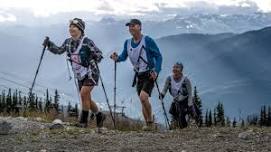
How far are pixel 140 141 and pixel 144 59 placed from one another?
393 centimetres

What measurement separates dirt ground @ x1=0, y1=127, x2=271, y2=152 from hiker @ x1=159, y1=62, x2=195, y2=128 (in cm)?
339

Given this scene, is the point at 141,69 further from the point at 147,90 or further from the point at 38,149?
the point at 38,149

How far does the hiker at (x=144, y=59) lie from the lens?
15.9 metres

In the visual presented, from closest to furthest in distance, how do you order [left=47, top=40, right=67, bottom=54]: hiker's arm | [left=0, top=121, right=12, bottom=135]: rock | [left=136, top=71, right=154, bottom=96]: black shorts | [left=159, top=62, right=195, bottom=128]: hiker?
[left=0, top=121, right=12, bottom=135]: rock
[left=47, top=40, right=67, bottom=54]: hiker's arm
[left=136, top=71, right=154, bottom=96]: black shorts
[left=159, top=62, right=195, bottom=128]: hiker

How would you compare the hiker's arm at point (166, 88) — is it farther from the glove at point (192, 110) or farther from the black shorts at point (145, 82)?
the black shorts at point (145, 82)

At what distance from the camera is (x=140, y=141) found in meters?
12.4

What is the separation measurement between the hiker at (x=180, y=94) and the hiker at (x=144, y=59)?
1561 mm

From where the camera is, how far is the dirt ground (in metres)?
11.4

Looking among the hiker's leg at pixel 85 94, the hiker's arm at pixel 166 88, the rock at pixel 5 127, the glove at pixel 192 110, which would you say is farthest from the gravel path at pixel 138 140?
the hiker's arm at pixel 166 88

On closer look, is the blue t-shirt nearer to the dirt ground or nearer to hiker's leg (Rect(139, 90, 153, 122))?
hiker's leg (Rect(139, 90, 153, 122))

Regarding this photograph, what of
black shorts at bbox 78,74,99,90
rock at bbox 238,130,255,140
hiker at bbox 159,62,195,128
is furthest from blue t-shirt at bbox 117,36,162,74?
rock at bbox 238,130,255,140

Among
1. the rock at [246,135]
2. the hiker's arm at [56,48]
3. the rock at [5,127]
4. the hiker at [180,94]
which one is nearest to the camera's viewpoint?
the rock at [246,135]

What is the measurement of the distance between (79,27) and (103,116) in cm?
225

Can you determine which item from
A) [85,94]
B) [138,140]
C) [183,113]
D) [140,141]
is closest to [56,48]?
[85,94]
